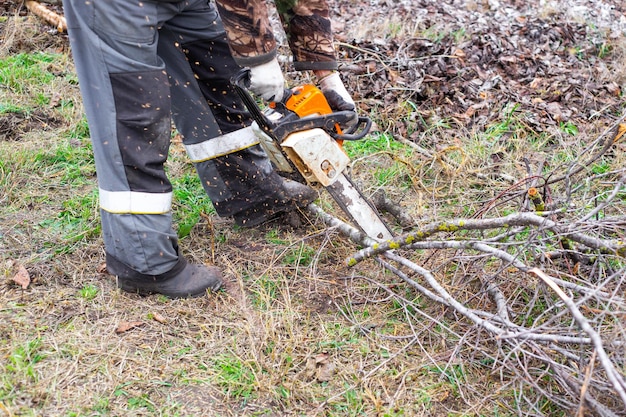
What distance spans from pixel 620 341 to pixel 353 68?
10.5 ft

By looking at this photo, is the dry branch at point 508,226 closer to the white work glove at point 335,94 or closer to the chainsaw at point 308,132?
the chainsaw at point 308,132

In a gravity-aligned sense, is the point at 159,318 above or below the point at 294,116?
below

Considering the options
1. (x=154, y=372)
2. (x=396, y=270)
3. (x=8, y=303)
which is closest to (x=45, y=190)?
(x=8, y=303)

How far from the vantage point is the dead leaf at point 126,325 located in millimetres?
2400

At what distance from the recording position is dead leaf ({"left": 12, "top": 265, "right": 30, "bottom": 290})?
259 cm

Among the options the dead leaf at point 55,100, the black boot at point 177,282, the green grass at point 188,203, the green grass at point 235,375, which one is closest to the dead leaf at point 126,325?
the black boot at point 177,282

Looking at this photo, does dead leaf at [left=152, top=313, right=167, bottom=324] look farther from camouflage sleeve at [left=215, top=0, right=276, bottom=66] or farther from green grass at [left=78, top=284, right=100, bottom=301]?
camouflage sleeve at [left=215, top=0, right=276, bottom=66]

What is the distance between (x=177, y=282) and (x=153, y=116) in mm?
754

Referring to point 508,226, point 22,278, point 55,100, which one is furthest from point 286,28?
point 55,100

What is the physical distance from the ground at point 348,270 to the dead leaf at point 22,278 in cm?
2

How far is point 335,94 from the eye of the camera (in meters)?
2.62

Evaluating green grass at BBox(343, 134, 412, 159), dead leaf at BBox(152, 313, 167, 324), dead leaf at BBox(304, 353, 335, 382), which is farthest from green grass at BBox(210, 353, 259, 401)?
green grass at BBox(343, 134, 412, 159)

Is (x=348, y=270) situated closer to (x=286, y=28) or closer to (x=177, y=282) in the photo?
(x=177, y=282)

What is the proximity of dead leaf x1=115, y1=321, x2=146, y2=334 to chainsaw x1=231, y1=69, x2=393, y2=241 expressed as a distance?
96cm
